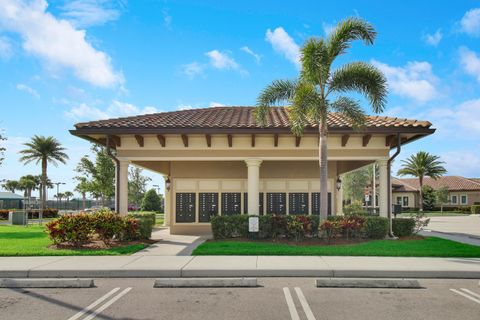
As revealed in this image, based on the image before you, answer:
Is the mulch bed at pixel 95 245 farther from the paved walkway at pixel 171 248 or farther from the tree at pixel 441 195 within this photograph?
the tree at pixel 441 195

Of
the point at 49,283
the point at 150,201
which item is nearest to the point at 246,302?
the point at 49,283

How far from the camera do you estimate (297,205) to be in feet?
62.6

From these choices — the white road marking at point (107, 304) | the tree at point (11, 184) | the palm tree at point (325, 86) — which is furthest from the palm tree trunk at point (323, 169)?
the tree at point (11, 184)

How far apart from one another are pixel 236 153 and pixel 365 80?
5.41 meters

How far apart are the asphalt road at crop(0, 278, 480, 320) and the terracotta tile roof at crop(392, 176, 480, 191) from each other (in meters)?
60.6

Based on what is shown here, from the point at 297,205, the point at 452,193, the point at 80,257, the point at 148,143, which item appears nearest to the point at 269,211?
the point at 297,205

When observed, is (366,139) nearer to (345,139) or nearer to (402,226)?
(345,139)

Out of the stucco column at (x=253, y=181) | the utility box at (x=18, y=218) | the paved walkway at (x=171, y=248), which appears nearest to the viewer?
the paved walkway at (x=171, y=248)

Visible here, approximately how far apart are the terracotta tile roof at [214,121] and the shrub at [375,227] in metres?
3.32

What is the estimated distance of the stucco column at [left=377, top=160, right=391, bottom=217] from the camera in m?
15.7

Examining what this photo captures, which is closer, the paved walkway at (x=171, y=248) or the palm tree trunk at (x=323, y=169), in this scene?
the paved walkway at (x=171, y=248)

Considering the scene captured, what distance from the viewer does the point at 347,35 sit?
45.5 feet

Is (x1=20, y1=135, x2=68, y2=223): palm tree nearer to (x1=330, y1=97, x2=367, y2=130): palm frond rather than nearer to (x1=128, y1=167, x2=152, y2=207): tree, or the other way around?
(x1=128, y1=167, x2=152, y2=207): tree

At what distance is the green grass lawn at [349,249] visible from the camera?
1168 cm
